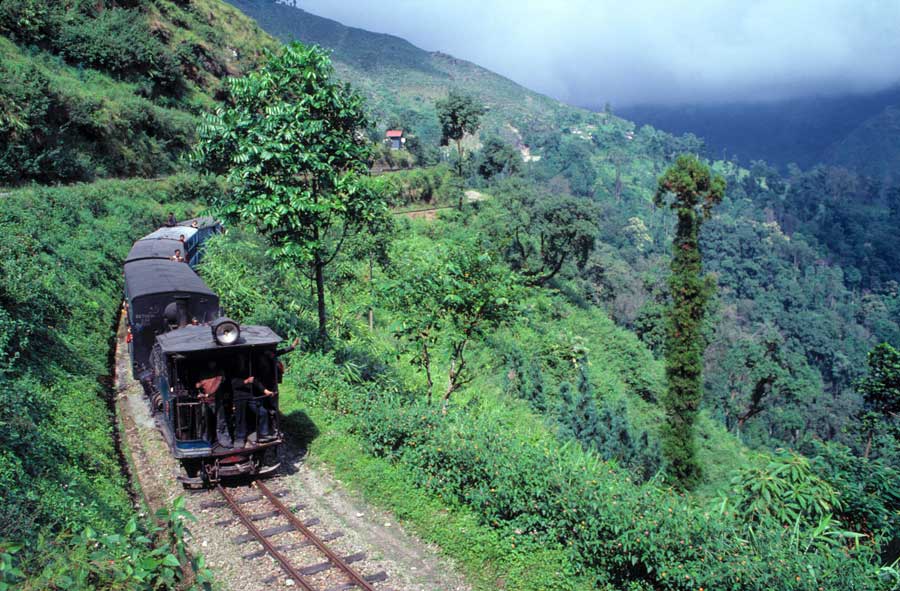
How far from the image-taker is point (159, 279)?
13.4m

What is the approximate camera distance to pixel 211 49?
53.1 meters

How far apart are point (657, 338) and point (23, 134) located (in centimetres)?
4284

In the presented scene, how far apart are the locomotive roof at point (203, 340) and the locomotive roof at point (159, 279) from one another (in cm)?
219

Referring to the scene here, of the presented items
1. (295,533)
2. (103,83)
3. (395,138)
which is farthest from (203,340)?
(395,138)

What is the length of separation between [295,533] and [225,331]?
128 inches

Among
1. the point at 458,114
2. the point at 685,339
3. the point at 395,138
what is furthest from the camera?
the point at 395,138

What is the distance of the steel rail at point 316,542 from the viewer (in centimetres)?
794

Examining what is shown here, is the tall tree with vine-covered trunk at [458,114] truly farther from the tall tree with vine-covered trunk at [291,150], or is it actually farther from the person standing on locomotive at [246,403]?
the person standing on locomotive at [246,403]

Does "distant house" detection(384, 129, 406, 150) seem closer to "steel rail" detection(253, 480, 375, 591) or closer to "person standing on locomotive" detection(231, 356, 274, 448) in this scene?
"person standing on locomotive" detection(231, 356, 274, 448)

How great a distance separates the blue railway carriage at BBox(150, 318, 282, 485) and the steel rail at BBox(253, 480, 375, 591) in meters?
0.41

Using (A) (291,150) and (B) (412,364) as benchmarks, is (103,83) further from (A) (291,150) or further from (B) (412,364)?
(B) (412,364)

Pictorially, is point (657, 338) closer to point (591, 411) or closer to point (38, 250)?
point (591, 411)

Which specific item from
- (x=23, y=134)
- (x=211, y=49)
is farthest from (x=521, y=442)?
(x=211, y=49)

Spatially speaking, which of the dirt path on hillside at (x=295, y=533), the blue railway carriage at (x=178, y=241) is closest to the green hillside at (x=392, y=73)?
the blue railway carriage at (x=178, y=241)
